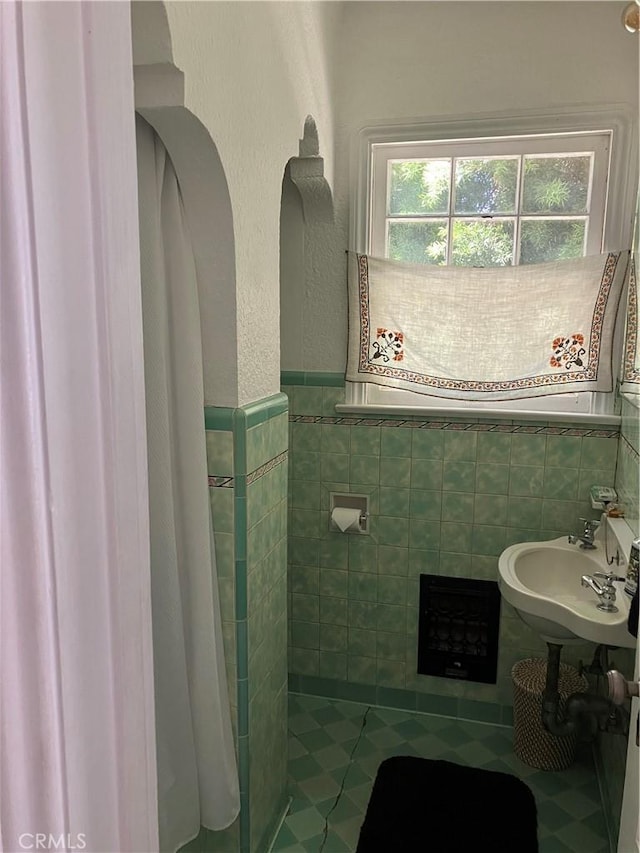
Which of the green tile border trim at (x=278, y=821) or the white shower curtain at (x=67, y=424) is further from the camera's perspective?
the green tile border trim at (x=278, y=821)

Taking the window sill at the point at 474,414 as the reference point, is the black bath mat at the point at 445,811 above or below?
below

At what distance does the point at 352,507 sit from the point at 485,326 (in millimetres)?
892

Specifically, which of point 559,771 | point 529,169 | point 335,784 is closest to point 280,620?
point 335,784

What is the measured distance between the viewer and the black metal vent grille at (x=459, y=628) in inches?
97.7

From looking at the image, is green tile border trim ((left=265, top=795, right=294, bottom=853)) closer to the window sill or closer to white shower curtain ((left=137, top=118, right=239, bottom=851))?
white shower curtain ((left=137, top=118, right=239, bottom=851))

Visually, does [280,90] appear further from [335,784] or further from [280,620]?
[335,784]

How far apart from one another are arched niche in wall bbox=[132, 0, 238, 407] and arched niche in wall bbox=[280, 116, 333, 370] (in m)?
0.95

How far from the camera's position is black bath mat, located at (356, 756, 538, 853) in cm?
191

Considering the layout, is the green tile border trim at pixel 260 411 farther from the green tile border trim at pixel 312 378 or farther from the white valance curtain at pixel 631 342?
the white valance curtain at pixel 631 342

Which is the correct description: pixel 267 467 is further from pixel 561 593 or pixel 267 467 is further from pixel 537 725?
pixel 537 725

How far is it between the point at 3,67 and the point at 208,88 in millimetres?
1013

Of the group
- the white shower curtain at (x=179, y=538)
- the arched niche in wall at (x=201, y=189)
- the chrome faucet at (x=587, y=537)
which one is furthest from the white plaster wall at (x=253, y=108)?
the chrome faucet at (x=587, y=537)

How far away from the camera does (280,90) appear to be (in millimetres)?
1719

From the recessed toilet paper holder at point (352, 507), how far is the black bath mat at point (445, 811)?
86 centimetres
